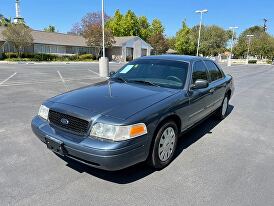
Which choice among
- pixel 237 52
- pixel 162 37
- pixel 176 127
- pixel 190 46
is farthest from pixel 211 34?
pixel 176 127

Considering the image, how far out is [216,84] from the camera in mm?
5723

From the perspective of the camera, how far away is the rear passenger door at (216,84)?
5517 mm

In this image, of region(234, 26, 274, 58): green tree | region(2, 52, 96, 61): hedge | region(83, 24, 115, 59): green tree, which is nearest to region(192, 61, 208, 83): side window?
region(2, 52, 96, 61): hedge

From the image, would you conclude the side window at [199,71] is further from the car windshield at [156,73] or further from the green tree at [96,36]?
the green tree at [96,36]

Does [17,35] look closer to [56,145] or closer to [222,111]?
[222,111]

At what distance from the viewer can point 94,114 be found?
10.3 feet

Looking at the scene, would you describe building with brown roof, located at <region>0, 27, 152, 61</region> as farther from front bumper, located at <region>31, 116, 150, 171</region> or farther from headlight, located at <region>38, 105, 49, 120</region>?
front bumper, located at <region>31, 116, 150, 171</region>

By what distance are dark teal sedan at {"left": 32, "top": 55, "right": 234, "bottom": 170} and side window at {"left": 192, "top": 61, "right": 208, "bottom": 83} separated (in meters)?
0.03

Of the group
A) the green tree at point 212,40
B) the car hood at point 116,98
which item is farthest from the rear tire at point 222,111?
the green tree at point 212,40

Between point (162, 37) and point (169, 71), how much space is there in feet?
197

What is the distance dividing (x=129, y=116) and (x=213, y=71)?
11.3 feet

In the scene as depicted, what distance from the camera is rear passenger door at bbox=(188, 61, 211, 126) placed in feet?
14.4

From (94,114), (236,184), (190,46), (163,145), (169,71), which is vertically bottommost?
(236,184)

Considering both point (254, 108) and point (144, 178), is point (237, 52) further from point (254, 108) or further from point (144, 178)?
point (144, 178)
